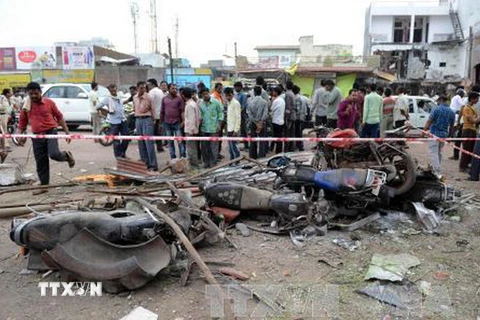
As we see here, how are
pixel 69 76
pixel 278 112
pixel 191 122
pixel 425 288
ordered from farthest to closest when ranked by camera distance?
1. pixel 69 76
2. pixel 278 112
3. pixel 191 122
4. pixel 425 288

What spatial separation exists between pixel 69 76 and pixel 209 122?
89.0 feet

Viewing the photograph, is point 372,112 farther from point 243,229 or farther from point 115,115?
point 243,229

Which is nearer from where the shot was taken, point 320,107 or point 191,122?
point 191,122

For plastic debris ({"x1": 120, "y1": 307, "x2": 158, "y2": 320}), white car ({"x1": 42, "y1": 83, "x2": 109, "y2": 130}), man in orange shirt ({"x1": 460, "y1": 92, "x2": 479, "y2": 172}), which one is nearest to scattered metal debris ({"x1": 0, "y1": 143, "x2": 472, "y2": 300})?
plastic debris ({"x1": 120, "y1": 307, "x2": 158, "y2": 320})

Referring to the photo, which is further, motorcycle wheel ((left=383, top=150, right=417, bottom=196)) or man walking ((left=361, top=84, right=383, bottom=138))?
man walking ((left=361, top=84, right=383, bottom=138))

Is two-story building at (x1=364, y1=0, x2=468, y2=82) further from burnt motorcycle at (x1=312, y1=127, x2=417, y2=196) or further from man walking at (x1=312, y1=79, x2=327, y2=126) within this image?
burnt motorcycle at (x1=312, y1=127, x2=417, y2=196)

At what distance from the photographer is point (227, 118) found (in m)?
8.75

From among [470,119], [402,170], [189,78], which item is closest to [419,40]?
[189,78]

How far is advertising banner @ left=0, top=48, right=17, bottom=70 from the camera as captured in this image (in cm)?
3647

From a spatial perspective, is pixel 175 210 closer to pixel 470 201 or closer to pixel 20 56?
pixel 470 201

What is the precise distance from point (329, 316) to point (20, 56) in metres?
39.8

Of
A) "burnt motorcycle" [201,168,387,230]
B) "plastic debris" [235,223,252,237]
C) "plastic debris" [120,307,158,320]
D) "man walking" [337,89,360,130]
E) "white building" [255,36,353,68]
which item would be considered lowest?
"plastic debris" [120,307,158,320]

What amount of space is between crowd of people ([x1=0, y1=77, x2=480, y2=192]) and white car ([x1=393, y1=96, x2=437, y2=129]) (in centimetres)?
442

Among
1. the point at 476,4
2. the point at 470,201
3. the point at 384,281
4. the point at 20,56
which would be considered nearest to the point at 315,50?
the point at 476,4
